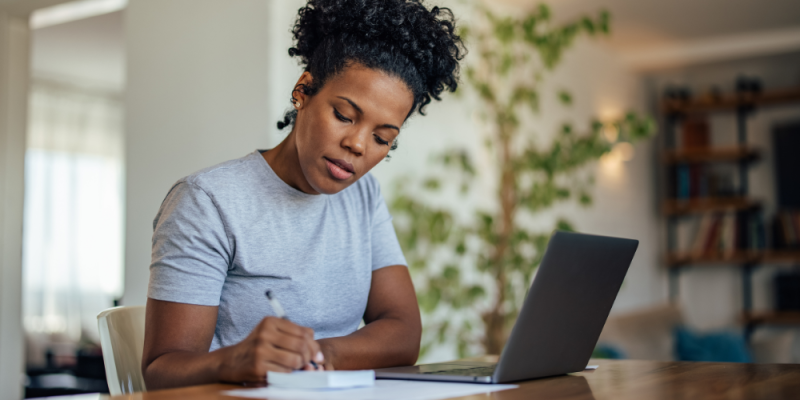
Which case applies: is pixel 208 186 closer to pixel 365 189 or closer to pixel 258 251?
pixel 258 251

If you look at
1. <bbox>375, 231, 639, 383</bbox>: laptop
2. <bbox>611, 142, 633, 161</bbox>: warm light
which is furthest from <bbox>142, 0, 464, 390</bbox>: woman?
<bbox>611, 142, 633, 161</bbox>: warm light

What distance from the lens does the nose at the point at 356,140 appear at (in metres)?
1.19

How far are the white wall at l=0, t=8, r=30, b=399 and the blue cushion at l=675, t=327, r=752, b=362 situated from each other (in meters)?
2.95

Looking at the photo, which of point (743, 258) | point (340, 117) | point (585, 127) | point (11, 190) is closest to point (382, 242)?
point (340, 117)

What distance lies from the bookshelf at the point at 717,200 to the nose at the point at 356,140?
15.7ft

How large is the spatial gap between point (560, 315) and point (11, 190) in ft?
9.11

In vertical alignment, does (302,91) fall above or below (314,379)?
above

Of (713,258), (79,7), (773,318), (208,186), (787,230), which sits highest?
(79,7)

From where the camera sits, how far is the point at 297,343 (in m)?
0.91

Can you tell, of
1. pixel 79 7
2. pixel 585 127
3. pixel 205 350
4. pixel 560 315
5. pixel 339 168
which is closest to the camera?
pixel 560 315

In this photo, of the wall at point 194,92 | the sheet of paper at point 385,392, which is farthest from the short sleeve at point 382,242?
the wall at point 194,92

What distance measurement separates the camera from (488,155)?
146 inches

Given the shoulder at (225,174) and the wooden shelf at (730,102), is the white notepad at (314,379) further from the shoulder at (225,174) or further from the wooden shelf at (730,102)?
the wooden shelf at (730,102)

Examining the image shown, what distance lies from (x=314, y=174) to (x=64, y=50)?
16.8 feet
